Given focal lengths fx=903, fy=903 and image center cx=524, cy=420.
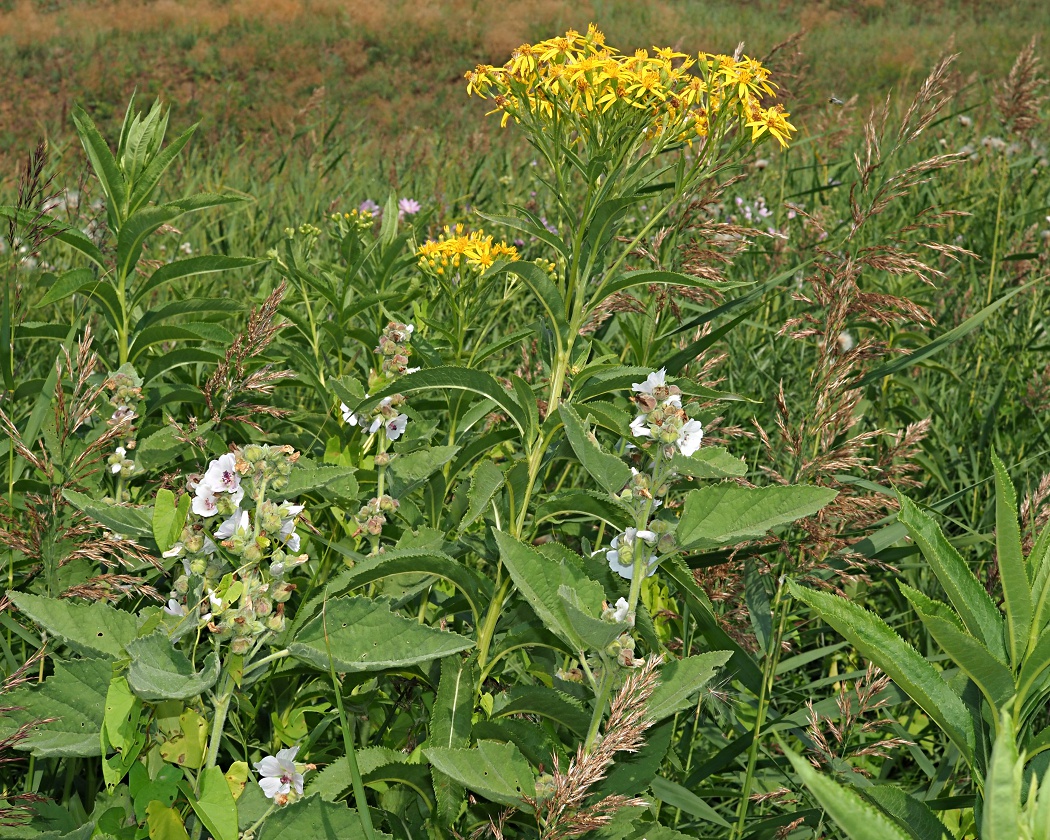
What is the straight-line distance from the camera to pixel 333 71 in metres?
22.7

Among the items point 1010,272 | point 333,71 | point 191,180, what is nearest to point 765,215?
point 1010,272

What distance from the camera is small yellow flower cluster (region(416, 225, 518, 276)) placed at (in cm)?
199

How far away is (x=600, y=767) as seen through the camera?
1037mm

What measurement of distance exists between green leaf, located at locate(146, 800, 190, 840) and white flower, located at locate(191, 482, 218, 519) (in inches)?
13.9

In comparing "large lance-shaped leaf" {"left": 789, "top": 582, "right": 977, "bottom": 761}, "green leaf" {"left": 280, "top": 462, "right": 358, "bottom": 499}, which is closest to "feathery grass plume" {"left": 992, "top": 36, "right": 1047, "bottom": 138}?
"large lance-shaped leaf" {"left": 789, "top": 582, "right": 977, "bottom": 761}

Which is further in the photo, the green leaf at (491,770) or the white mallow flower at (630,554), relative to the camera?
the white mallow flower at (630,554)

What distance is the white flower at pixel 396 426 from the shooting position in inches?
68.5

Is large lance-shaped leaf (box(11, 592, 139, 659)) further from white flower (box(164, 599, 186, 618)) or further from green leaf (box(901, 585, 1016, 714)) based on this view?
green leaf (box(901, 585, 1016, 714))

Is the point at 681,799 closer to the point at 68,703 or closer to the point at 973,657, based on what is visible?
the point at 973,657

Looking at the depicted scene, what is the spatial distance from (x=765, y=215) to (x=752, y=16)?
27.0 metres

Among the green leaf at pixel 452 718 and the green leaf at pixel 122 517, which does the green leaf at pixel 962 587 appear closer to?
the green leaf at pixel 452 718

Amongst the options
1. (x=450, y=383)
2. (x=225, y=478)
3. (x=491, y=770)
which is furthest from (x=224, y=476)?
(x=491, y=770)

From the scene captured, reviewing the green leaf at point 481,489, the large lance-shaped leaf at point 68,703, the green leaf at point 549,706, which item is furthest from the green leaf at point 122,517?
the green leaf at point 549,706

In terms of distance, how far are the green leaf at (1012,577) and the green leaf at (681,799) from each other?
63 centimetres
